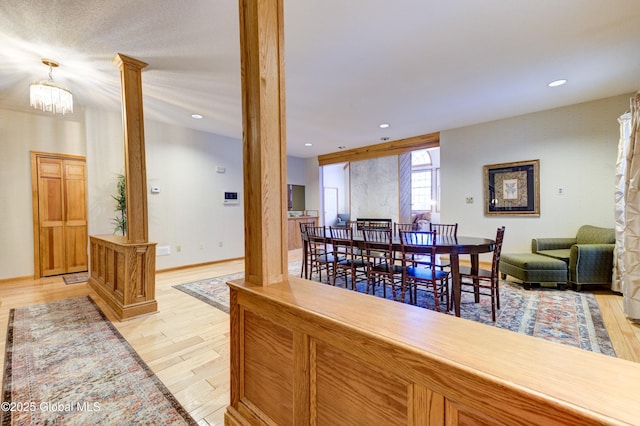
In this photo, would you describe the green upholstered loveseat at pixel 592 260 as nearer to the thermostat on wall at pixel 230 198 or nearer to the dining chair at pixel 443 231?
the dining chair at pixel 443 231

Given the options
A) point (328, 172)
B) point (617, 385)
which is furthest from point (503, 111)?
point (328, 172)

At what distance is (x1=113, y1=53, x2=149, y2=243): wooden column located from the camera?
2.86 meters

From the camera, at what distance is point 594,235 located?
3.83m

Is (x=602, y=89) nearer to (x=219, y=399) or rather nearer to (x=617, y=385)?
(x=617, y=385)

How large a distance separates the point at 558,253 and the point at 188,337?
187 inches

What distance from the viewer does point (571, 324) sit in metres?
2.63

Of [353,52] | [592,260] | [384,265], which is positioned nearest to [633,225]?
[592,260]

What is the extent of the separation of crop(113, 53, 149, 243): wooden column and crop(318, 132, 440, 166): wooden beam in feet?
15.8

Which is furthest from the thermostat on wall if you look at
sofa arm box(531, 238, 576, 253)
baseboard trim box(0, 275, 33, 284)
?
sofa arm box(531, 238, 576, 253)

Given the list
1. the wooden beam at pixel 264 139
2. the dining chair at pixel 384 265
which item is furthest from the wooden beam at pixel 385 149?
the wooden beam at pixel 264 139

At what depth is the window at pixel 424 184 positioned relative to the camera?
9.91 meters

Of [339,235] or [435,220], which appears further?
[435,220]

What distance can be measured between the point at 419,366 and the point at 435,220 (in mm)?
9734

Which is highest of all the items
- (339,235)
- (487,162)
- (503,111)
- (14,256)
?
(503,111)
